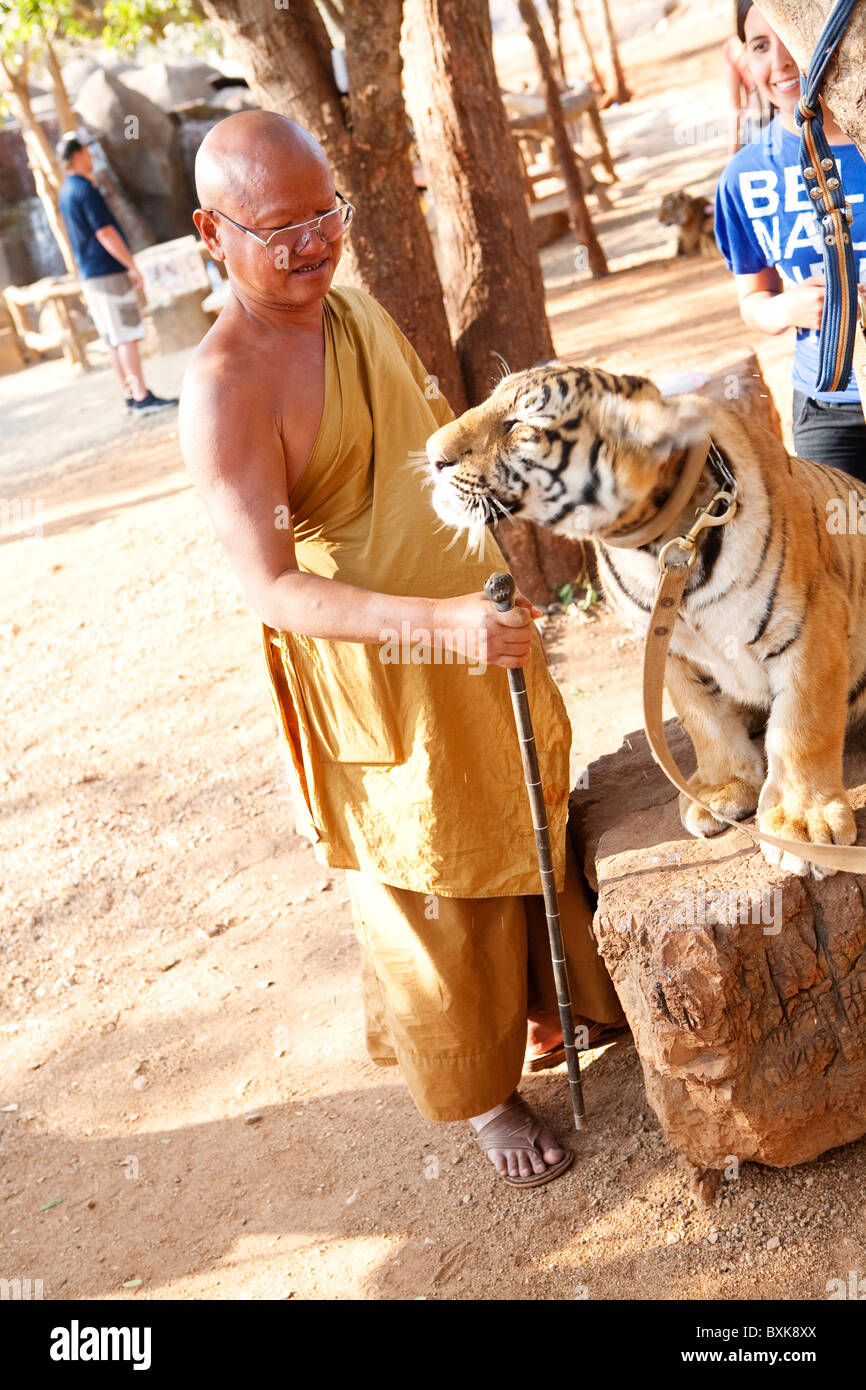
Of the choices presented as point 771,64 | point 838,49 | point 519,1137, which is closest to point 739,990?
point 519,1137

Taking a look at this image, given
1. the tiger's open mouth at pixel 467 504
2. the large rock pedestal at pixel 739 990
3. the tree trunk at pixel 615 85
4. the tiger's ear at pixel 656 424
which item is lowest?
the large rock pedestal at pixel 739 990

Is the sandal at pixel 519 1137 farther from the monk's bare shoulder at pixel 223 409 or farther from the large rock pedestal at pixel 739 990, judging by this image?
the monk's bare shoulder at pixel 223 409

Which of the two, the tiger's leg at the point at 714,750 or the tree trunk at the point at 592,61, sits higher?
the tree trunk at the point at 592,61

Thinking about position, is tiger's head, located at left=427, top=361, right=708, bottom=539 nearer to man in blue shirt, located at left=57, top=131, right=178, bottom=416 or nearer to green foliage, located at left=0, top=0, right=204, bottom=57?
man in blue shirt, located at left=57, top=131, right=178, bottom=416

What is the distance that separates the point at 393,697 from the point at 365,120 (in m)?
3.37

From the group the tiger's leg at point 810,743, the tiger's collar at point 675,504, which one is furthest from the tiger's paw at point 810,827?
the tiger's collar at point 675,504

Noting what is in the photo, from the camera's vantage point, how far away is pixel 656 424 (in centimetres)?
240

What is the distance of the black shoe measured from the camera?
13.1 m

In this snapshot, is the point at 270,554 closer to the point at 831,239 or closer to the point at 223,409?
the point at 223,409

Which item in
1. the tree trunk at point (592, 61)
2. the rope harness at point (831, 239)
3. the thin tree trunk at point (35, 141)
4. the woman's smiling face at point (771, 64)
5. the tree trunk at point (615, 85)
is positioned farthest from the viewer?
the tree trunk at point (615, 85)

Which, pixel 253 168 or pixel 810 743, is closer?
pixel 253 168

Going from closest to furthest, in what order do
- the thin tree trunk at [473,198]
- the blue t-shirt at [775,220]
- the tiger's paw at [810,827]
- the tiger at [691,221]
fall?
the tiger's paw at [810,827], the blue t-shirt at [775,220], the thin tree trunk at [473,198], the tiger at [691,221]

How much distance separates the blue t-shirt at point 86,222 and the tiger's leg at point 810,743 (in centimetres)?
1128

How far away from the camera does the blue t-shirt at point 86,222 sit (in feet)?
39.5
